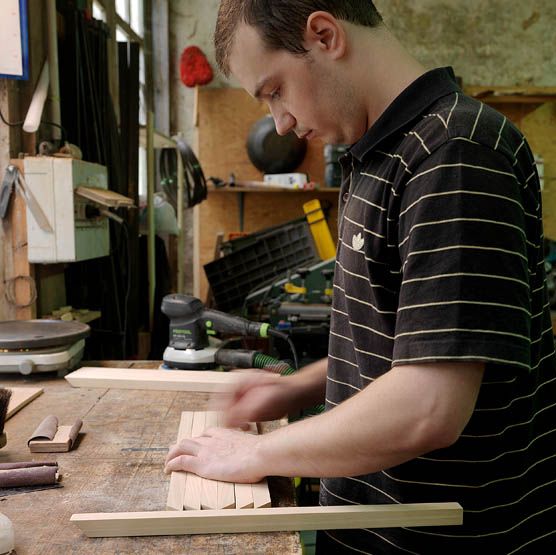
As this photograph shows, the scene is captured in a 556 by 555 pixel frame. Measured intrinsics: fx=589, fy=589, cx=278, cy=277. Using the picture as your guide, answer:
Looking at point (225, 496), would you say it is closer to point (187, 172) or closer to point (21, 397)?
point (21, 397)

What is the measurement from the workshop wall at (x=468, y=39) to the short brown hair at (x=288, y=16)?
158 inches

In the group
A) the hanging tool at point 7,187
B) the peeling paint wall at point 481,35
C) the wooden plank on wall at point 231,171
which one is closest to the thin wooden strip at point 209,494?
the hanging tool at point 7,187

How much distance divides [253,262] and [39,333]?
236cm

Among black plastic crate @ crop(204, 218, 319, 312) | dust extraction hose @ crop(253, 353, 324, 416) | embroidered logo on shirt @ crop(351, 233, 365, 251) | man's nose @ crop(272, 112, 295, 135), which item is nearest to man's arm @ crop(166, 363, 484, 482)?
embroidered logo on shirt @ crop(351, 233, 365, 251)

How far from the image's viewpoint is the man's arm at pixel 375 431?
691 millimetres

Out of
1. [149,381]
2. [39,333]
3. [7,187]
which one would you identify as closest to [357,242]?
[149,381]

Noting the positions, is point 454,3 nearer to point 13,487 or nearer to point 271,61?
point 271,61

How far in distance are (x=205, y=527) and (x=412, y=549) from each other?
0.31 meters

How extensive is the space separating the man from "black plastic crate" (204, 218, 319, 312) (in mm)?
2790

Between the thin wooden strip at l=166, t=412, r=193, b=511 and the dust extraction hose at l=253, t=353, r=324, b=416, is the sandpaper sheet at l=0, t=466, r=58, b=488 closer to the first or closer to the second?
the thin wooden strip at l=166, t=412, r=193, b=511

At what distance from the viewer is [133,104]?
311 centimetres

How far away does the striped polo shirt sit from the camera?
0.67m

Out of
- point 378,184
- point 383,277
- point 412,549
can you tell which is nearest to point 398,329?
point 383,277

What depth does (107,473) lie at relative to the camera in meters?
0.96
